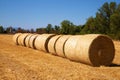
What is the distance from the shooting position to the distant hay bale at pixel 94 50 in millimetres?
11844

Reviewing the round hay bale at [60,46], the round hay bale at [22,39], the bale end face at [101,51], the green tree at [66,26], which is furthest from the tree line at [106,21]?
the bale end face at [101,51]

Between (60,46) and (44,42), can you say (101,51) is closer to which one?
(60,46)

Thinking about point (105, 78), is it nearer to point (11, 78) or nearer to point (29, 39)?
point (11, 78)

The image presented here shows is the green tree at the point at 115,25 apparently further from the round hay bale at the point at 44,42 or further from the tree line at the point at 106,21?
the round hay bale at the point at 44,42

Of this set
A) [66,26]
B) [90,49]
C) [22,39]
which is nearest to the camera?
[90,49]

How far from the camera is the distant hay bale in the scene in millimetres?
11844

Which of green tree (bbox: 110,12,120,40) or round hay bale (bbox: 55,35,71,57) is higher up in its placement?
green tree (bbox: 110,12,120,40)

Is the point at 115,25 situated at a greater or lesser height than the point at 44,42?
greater

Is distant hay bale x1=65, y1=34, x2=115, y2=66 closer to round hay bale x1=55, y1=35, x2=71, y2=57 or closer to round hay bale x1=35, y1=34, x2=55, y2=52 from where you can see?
round hay bale x1=55, y1=35, x2=71, y2=57

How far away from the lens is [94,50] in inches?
472

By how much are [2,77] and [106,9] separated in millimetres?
49240

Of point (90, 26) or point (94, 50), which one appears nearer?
point (94, 50)

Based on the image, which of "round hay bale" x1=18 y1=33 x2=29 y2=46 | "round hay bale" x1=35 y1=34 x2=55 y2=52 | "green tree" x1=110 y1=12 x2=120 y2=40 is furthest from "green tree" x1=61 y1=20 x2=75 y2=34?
"round hay bale" x1=35 y1=34 x2=55 y2=52

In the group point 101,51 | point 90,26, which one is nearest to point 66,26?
point 90,26
